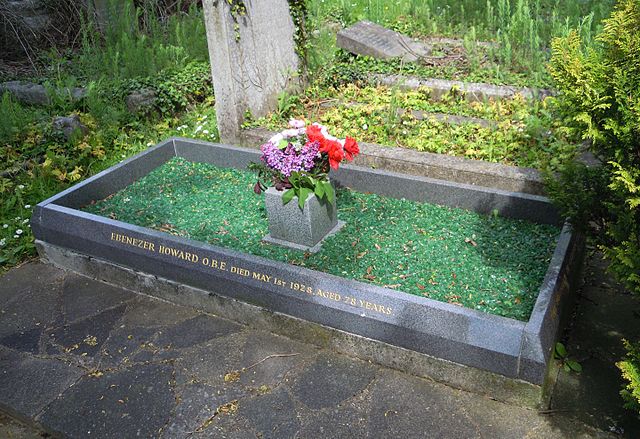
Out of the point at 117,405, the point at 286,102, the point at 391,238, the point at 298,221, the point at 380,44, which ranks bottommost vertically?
the point at 117,405

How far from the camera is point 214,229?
483cm

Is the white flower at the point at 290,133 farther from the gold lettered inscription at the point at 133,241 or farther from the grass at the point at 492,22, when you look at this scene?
the grass at the point at 492,22

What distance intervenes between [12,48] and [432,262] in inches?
317

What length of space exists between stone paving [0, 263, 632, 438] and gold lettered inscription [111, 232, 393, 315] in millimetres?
370

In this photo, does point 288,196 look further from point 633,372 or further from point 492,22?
point 492,22

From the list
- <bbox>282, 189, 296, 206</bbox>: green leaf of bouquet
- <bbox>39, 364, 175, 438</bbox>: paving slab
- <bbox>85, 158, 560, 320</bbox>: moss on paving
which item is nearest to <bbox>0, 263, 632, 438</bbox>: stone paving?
<bbox>39, 364, 175, 438</bbox>: paving slab

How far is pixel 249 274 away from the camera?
3986 millimetres

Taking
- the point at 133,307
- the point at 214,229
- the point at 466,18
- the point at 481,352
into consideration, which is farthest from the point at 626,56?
the point at 466,18

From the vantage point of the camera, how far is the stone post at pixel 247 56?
5.69m

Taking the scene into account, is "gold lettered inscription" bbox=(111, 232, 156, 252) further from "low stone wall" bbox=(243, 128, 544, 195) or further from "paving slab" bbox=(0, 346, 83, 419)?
"low stone wall" bbox=(243, 128, 544, 195)

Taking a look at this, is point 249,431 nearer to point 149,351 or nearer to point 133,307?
point 149,351

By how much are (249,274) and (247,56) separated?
9.15 feet

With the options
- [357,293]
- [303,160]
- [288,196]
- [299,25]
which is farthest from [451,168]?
[299,25]

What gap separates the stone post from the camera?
569 cm
